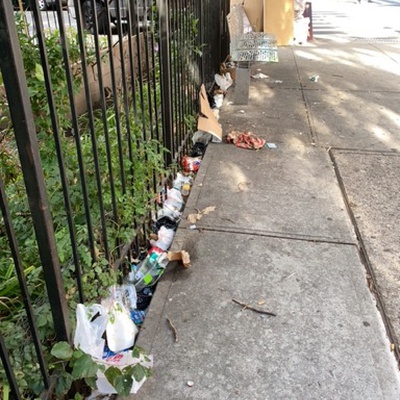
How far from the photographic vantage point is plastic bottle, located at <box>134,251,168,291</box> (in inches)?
98.1

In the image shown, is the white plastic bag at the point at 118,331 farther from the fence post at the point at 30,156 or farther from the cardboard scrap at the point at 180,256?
the cardboard scrap at the point at 180,256

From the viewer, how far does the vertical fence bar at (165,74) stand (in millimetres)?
2832

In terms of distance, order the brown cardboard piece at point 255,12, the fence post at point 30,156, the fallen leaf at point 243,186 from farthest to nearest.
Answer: the brown cardboard piece at point 255,12
the fallen leaf at point 243,186
the fence post at point 30,156

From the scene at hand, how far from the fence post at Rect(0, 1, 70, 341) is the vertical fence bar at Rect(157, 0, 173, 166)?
1689mm

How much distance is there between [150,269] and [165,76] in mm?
1348

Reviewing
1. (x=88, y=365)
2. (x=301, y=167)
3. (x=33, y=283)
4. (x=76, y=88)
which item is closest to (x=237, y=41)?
(x=301, y=167)

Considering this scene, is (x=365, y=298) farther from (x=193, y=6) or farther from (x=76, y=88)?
(x=193, y=6)

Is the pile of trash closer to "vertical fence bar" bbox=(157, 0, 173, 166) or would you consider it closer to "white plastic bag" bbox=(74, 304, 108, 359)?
"white plastic bag" bbox=(74, 304, 108, 359)

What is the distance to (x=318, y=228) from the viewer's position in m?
2.93

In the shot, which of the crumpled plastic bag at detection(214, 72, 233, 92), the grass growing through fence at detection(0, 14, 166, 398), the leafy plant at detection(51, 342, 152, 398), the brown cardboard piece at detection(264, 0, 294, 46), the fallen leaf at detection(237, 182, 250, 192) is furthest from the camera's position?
the brown cardboard piece at detection(264, 0, 294, 46)

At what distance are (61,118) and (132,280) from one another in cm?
97

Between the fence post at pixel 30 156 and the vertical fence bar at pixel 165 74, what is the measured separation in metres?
1.69

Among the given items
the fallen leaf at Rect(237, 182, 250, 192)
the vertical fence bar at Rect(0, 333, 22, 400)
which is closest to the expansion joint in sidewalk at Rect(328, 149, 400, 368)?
the fallen leaf at Rect(237, 182, 250, 192)

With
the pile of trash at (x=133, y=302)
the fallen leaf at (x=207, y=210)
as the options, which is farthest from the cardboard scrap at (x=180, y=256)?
the fallen leaf at (x=207, y=210)
